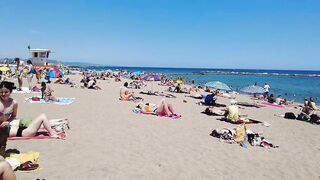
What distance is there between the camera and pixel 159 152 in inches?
289

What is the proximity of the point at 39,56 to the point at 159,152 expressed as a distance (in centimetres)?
3604

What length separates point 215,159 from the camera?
23.5 ft

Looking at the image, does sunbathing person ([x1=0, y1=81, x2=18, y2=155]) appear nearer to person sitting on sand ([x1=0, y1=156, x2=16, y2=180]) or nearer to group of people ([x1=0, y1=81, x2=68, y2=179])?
group of people ([x1=0, y1=81, x2=68, y2=179])

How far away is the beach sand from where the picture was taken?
19.6 feet

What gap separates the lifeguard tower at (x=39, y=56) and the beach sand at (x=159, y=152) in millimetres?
30107

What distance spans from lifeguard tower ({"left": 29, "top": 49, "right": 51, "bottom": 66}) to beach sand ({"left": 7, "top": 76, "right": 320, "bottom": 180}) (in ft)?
98.8

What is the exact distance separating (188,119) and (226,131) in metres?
3.10

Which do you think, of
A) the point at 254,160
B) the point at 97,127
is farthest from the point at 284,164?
the point at 97,127

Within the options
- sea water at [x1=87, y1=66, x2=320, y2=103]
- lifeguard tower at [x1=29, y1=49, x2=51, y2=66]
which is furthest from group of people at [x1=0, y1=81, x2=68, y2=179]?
lifeguard tower at [x1=29, y1=49, x2=51, y2=66]

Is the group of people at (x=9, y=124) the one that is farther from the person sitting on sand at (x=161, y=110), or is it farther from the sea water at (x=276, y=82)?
the sea water at (x=276, y=82)

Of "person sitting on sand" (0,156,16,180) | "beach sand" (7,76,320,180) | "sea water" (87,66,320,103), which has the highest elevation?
"person sitting on sand" (0,156,16,180)

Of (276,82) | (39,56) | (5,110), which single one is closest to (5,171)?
(5,110)

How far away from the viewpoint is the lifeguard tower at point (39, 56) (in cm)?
3975

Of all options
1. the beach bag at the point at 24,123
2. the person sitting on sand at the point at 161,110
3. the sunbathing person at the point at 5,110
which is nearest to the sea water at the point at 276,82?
the person sitting on sand at the point at 161,110
